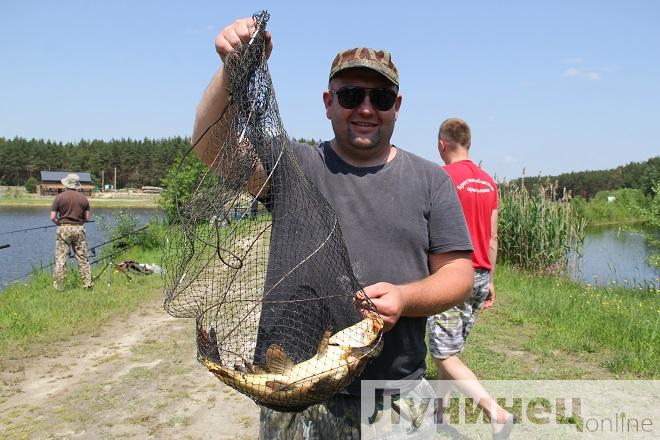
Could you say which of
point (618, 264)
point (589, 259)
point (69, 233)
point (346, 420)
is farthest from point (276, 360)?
point (589, 259)

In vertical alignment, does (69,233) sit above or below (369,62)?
below

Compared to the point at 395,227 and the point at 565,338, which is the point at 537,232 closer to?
the point at 565,338

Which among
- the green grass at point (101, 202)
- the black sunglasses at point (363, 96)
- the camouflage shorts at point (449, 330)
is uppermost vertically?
the black sunglasses at point (363, 96)

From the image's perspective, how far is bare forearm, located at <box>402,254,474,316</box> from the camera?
213 cm

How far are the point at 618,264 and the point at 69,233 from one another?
15.6 meters

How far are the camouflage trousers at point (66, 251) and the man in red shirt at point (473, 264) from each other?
7.94 meters

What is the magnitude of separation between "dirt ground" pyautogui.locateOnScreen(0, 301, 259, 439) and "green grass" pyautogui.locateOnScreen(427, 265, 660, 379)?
2.08 m

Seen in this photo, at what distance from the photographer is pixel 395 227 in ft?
7.52

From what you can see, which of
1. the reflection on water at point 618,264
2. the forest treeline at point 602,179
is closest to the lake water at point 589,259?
the reflection on water at point 618,264

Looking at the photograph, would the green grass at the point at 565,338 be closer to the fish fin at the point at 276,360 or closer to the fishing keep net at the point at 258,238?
the fishing keep net at the point at 258,238

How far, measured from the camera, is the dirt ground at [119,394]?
446 cm

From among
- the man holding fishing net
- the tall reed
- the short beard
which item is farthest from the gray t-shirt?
the tall reed

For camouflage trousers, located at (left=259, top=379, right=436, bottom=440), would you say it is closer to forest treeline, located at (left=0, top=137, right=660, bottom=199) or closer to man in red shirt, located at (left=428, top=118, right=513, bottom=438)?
man in red shirt, located at (left=428, top=118, right=513, bottom=438)

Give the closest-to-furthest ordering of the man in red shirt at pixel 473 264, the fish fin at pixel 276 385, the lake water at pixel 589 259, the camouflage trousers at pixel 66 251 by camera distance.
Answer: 1. the fish fin at pixel 276 385
2. the man in red shirt at pixel 473 264
3. the camouflage trousers at pixel 66 251
4. the lake water at pixel 589 259
